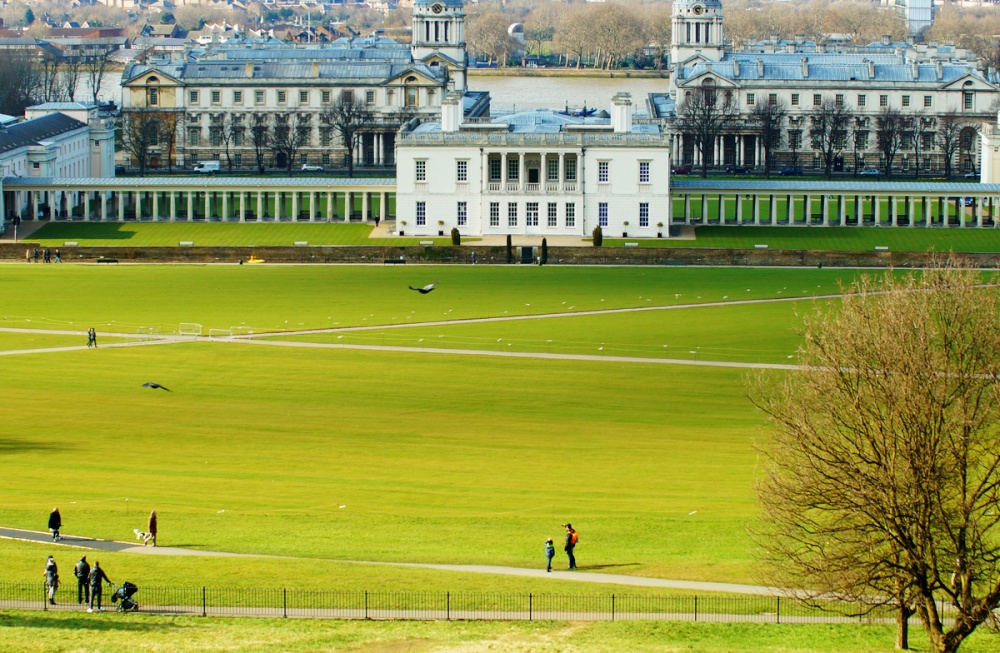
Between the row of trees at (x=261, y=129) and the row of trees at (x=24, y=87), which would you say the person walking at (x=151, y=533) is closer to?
the row of trees at (x=261, y=129)

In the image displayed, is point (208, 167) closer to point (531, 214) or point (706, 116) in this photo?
point (706, 116)

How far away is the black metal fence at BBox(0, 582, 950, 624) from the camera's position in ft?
122

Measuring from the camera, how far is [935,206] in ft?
405

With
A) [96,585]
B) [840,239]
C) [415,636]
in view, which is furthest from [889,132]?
[415,636]

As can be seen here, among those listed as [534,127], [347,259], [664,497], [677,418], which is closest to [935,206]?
[534,127]

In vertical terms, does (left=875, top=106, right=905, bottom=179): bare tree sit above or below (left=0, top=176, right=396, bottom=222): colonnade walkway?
above

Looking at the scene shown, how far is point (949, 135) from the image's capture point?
477ft

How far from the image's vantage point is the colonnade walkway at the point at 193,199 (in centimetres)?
11725

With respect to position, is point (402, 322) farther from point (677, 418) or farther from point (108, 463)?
point (108, 463)

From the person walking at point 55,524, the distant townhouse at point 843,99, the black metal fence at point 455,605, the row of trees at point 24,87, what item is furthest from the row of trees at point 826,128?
the black metal fence at point 455,605

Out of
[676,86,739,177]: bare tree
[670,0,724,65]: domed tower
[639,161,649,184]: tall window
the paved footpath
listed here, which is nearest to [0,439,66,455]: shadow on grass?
the paved footpath

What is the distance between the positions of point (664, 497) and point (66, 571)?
15.3 m

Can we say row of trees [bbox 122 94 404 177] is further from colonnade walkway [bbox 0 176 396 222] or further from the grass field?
the grass field

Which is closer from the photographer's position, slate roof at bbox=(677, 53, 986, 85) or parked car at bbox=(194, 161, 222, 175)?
parked car at bbox=(194, 161, 222, 175)
